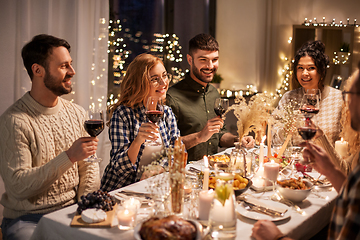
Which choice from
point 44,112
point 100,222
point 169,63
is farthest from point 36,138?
point 169,63

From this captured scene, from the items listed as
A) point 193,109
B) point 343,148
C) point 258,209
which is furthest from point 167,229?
point 193,109

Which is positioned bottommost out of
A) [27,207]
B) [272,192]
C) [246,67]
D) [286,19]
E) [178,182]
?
[27,207]

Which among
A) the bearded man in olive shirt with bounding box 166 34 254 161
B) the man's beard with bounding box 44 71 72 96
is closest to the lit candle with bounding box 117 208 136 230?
the man's beard with bounding box 44 71 72 96

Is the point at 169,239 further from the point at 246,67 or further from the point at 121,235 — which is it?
the point at 246,67

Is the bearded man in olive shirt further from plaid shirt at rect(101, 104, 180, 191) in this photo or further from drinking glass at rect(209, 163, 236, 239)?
drinking glass at rect(209, 163, 236, 239)

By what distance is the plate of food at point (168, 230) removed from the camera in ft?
3.82

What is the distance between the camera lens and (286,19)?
274 inches

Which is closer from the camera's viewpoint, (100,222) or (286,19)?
(100,222)

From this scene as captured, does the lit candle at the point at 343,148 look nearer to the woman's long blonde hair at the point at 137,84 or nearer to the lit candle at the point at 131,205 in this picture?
the woman's long blonde hair at the point at 137,84

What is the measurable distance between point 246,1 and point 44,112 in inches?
212

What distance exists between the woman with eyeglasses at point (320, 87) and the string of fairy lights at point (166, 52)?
401mm

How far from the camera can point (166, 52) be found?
5.54m

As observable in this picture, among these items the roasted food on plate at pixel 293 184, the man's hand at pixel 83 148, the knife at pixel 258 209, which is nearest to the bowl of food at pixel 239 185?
the knife at pixel 258 209

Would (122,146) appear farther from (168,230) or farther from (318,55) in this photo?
(318,55)
